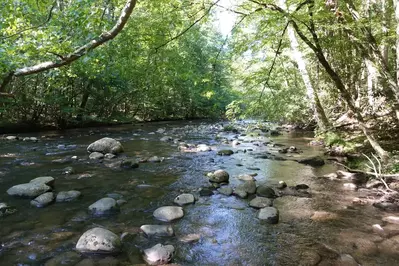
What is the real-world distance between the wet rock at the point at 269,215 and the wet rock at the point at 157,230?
62.3 inches

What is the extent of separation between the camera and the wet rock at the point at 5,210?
507 centimetres

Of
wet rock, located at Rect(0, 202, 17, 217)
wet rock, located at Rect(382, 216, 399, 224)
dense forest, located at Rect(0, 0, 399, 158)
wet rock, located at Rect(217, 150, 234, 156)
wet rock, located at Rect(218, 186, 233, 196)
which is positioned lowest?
wet rock, located at Rect(217, 150, 234, 156)

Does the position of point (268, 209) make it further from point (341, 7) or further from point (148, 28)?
point (148, 28)

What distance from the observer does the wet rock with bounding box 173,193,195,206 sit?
19.2ft

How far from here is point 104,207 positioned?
531 centimetres

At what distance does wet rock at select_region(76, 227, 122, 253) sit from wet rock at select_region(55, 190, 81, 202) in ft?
6.51

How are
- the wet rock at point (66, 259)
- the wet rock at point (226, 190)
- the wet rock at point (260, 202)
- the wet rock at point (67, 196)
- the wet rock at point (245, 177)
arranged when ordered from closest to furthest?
the wet rock at point (66, 259)
the wet rock at point (260, 202)
the wet rock at point (67, 196)
the wet rock at point (226, 190)
the wet rock at point (245, 177)

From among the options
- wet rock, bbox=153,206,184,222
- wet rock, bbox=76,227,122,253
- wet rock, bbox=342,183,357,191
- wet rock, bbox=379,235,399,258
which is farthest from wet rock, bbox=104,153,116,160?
wet rock, bbox=379,235,399,258

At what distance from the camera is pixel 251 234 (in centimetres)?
457

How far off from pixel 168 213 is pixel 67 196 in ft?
7.14

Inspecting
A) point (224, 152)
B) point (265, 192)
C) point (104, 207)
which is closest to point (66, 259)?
point (104, 207)

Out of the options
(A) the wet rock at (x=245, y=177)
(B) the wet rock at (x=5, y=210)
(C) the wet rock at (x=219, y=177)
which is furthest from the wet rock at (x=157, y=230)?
(A) the wet rock at (x=245, y=177)

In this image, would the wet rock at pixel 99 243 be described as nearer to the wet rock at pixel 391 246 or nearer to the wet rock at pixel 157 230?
the wet rock at pixel 157 230

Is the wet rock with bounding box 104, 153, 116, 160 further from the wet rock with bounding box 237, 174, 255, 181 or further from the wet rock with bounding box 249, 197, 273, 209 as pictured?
the wet rock with bounding box 249, 197, 273, 209
